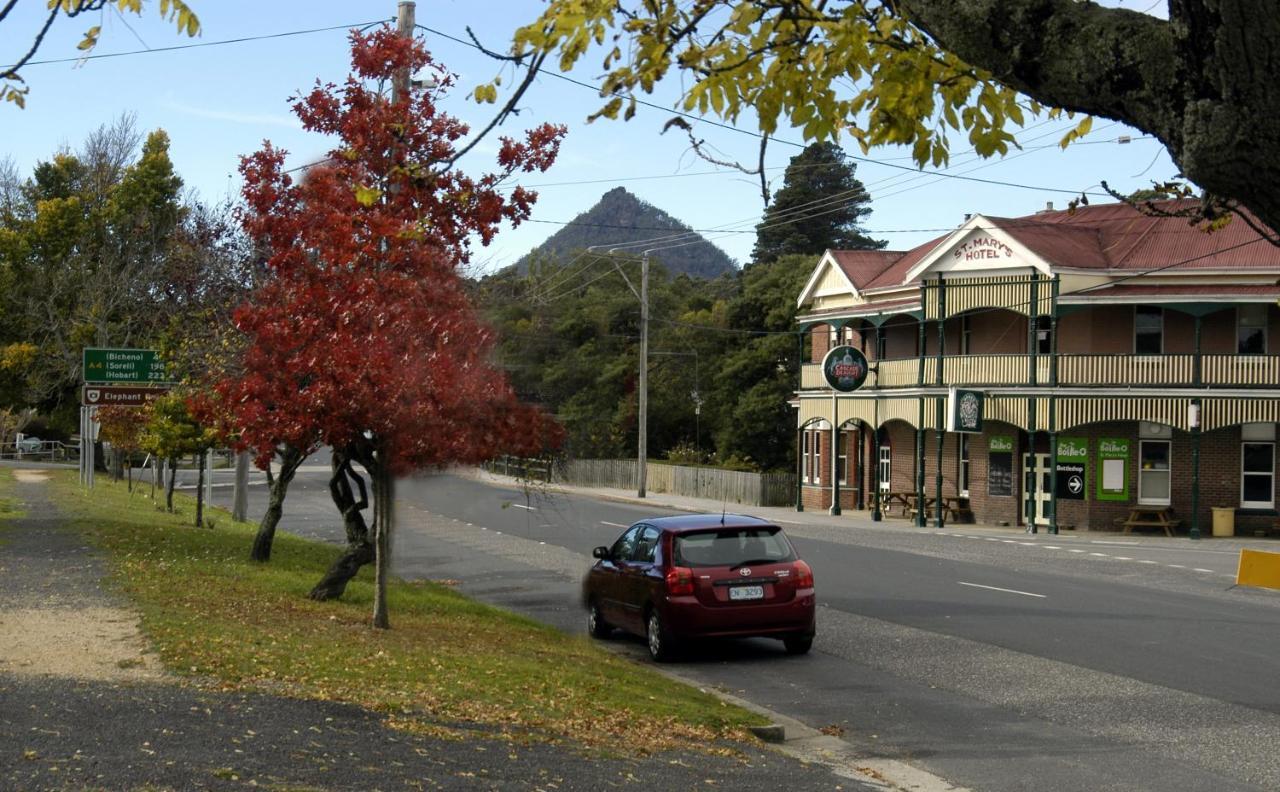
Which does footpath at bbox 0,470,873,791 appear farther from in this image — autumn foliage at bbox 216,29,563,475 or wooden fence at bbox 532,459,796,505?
wooden fence at bbox 532,459,796,505

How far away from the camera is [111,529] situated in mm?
22344

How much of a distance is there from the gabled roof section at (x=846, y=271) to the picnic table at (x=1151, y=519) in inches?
474

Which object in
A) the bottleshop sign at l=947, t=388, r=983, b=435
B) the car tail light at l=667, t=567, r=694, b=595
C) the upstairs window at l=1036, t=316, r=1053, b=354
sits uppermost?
the upstairs window at l=1036, t=316, r=1053, b=354

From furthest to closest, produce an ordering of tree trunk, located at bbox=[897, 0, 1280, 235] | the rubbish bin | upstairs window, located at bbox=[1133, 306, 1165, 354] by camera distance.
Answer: upstairs window, located at bbox=[1133, 306, 1165, 354] → the rubbish bin → tree trunk, located at bbox=[897, 0, 1280, 235]

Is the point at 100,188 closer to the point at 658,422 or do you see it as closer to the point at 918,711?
the point at 658,422

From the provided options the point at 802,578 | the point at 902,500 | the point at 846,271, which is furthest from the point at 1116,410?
the point at 802,578

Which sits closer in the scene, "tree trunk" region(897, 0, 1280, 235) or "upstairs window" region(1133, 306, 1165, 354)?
"tree trunk" region(897, 0, 1280, 235)

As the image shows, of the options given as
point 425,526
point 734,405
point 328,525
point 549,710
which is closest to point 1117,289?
point 425,526

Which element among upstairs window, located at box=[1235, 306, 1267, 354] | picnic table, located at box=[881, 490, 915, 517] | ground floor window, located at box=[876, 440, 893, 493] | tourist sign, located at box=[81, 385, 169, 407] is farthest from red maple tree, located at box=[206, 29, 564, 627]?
ground floor window, located at box=[876, 440, 893, 493]

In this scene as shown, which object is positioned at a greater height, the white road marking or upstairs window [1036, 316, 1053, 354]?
upstairs window [1036, 316, 1053, 354]

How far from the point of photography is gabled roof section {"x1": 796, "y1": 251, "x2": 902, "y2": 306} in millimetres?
45625

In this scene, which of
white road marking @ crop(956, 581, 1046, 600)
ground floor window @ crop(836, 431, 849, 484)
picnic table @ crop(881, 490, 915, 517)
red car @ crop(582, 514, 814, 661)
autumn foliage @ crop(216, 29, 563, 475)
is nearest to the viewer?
autumn foliage @ crop(216, 29, 563, 475)

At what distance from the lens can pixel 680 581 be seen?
14328 millimetres

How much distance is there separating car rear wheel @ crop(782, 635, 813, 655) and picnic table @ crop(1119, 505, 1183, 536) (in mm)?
23124
